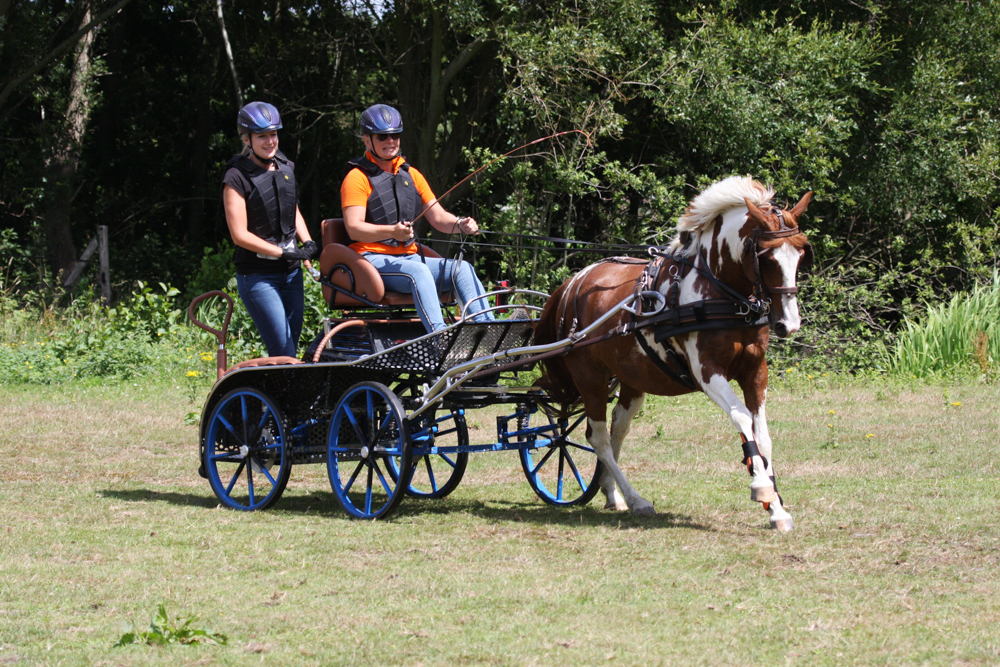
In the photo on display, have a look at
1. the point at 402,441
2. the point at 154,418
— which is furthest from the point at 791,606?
the point at 154,418

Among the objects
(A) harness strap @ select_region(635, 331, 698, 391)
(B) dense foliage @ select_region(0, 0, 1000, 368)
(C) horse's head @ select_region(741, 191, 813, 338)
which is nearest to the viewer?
(C) horse's head @ select_region(741, 191, 813, 338)

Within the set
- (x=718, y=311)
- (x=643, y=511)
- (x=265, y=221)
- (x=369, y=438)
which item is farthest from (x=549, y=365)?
(x=265, y=221)

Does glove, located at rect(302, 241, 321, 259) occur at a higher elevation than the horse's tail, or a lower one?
higher

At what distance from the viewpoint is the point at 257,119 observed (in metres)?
6.65

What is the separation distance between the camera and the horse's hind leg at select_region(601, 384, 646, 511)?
666cm

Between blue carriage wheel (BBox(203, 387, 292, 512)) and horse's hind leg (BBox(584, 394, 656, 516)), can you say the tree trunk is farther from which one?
horse's hind leg (BBox(584, 394, 656, 516))

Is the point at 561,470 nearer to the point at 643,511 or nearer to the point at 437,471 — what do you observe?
the point at 643,511

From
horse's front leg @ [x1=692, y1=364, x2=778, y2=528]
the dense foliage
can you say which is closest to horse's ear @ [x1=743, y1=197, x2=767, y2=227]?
horse's front leg @ [x1=692, y1=364, x2=778, y2=528]

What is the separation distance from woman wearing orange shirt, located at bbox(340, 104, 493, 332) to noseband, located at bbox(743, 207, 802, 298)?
160 centimetres

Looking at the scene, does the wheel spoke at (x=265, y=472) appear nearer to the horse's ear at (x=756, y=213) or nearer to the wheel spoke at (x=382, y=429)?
the wheel spoke at (x=382, y=429)

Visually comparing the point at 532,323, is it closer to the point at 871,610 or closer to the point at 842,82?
the point at 871,610

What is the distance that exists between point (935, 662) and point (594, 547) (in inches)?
82.2

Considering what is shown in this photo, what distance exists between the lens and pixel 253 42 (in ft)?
62.9

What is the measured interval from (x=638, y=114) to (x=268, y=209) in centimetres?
983
